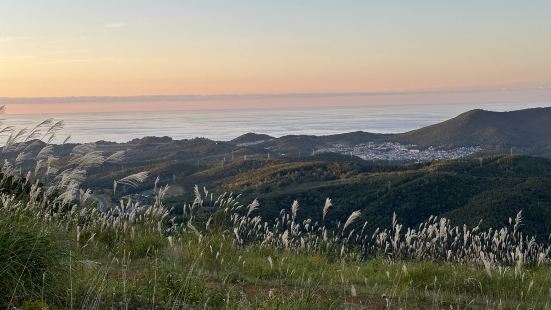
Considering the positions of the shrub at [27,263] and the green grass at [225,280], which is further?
the green grass at [225,280]

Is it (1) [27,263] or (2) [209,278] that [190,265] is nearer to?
(2) [209,278]

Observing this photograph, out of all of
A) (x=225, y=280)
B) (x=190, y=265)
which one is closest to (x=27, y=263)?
(x=225, y=280)

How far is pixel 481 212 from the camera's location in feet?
325

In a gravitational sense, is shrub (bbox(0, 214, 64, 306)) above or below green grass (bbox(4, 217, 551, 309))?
above

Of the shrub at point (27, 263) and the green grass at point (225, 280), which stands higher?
the shrub at point (27, 263)

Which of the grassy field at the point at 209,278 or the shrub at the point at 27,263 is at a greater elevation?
the shrub at the point at 27,263

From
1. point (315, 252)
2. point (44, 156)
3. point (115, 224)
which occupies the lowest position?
point (315, 252)

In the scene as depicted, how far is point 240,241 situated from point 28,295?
15.6 feet

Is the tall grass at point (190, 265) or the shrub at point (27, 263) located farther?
the tall grass at point (190, 265)

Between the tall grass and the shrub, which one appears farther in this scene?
the tall grass

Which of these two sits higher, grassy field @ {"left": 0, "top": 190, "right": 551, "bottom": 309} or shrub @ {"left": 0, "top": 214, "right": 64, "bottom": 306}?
shrub @ {"left": 0, "top": 214, "right": 64, "bottom": 306}

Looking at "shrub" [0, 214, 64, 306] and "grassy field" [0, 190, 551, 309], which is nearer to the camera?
"shrub" [0, 214, 64, 306]

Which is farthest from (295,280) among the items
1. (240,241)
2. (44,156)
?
(44,156)

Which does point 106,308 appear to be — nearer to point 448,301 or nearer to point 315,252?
point 448,301
